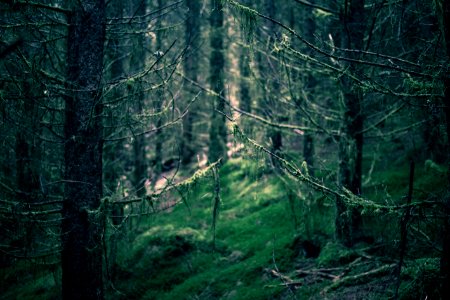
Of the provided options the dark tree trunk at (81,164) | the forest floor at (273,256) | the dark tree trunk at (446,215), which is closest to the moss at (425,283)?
the forest floor at (273,256)

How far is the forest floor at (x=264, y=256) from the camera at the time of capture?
17.5 ft

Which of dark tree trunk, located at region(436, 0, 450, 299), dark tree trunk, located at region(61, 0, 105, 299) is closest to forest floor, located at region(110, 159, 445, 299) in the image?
dark tree trunk, located at region(436, 0, 450, 299)

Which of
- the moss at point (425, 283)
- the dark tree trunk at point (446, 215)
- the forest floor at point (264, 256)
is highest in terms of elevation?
the dark tree trunk at point (446, 215)

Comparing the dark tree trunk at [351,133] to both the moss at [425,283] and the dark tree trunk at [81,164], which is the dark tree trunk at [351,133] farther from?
the dark tree trunk at [81,164]

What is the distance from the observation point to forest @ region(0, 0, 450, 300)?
3854 mm

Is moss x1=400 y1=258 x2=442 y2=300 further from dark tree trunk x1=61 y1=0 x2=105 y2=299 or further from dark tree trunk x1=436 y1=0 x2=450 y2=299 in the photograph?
dark tree trunk x1=61 y1=0 x2=105 y2=299

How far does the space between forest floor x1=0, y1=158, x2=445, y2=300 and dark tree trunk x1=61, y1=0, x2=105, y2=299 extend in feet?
1.39

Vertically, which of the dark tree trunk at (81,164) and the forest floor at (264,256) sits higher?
the dark tree trunk at (81,164)

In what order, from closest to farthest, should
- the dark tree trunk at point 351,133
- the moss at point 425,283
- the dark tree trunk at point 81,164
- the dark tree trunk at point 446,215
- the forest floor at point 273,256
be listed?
1. the dark tree trunk at point 446,215
2. the moss at point 425,283
3. the dark tree trunk at point 81,164
4. the forest floor at point 273,256
5. the dark tree trunk at point 351,133

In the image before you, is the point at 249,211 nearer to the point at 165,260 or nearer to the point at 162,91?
the point at 165,260

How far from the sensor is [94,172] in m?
4.97

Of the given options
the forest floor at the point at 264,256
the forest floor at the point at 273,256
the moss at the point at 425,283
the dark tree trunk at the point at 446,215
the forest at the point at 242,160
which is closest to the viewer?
the dark tree trunk at the point at 446,215

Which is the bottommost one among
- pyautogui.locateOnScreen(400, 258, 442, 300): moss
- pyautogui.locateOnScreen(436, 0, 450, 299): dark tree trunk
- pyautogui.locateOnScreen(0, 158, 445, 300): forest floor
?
pyautogui.locateOnScreen(0, 158, 445, 300): forest floor

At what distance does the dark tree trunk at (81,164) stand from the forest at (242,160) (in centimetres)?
2
